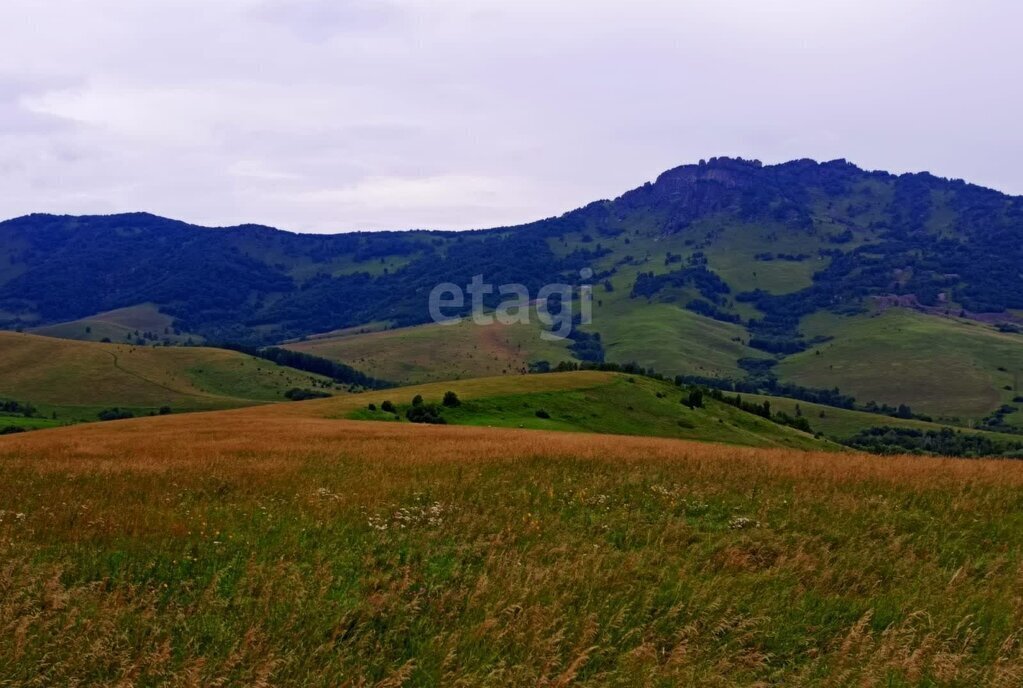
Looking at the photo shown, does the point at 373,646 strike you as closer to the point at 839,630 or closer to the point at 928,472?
the point at 839,630

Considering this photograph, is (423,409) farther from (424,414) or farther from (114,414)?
(114,414)

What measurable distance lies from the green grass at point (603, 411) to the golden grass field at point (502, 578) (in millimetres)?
58622

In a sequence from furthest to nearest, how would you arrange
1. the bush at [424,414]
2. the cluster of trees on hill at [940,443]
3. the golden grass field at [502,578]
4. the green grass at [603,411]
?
the cluster of trees on hill at [940,443] → the green grass at [603,411] → the bush at [424,414] → the golden grass field at [502,578]

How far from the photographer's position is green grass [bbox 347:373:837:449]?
82375 mm

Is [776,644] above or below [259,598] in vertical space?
below

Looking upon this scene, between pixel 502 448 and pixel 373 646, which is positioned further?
pixel 502 448

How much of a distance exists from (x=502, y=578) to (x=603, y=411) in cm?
8702

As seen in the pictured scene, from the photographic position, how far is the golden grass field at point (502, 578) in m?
7.89

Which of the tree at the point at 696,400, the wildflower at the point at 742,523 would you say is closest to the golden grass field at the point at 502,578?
the wildflower at the point at 742,523

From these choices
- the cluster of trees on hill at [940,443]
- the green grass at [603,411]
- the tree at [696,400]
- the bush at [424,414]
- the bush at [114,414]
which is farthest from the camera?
the bush at [114,414]

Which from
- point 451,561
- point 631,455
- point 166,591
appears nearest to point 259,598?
point 166,591

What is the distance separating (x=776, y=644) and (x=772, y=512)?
5409 millimetres

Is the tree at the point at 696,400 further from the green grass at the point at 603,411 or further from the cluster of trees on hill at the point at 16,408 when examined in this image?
the cluster of trees on hill at the point at 16,408

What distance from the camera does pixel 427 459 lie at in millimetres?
18656
